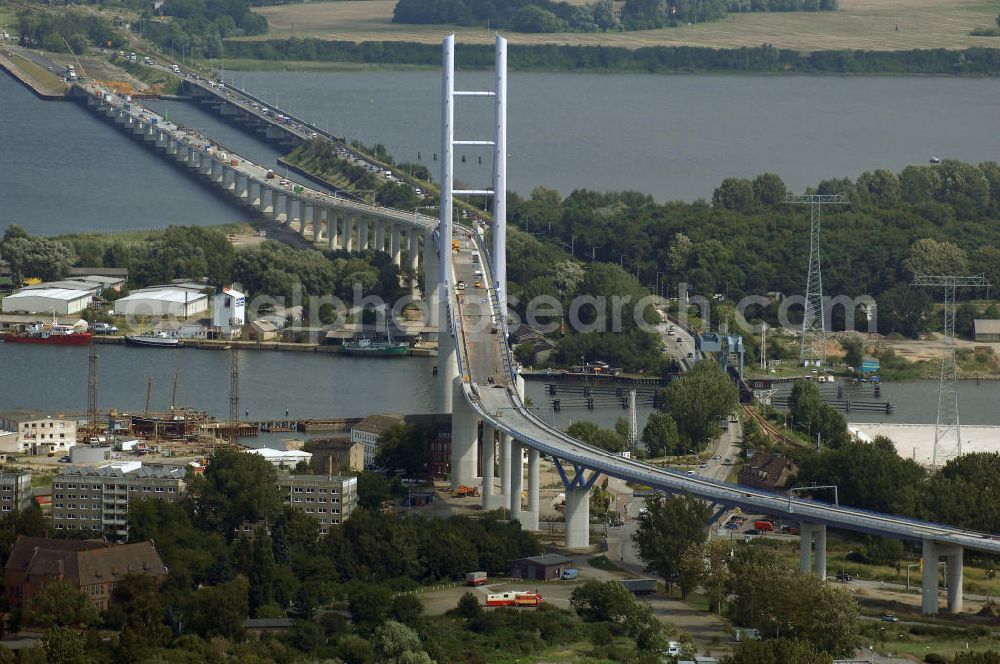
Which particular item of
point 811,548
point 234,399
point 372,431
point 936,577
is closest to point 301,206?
point 234,399

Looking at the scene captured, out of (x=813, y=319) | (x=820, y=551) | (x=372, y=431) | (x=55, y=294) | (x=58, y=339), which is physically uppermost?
(x=55, y=294)

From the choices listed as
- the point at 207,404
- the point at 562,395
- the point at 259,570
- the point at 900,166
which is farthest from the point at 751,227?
the point at 259,570

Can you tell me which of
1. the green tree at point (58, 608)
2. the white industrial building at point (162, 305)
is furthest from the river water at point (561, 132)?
the green tree at point (58, 608)

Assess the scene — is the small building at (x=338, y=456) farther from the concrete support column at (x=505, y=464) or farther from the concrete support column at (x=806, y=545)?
the concrete support column at (x=806, y=545)

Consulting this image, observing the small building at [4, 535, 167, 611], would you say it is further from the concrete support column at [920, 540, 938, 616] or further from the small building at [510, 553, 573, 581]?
the concrete support column at [920, 540, 938, 616]

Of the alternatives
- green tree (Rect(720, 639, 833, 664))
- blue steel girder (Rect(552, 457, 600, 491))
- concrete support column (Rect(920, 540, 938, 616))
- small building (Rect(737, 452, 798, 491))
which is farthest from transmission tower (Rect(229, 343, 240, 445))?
green tree (Rect(720, 639, 833, 664))

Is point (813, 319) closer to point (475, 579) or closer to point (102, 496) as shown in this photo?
point (102, 496)

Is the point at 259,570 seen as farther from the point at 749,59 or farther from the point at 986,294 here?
the point at 749,59
